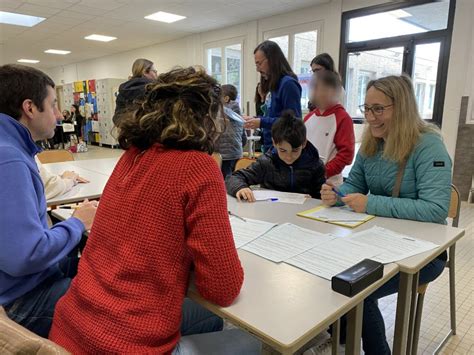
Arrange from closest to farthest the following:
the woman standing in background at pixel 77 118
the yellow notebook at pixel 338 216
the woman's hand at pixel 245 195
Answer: the yellow notebook at pixel 338 216 → the woman's hand at pixel 245 195 → the woman standing in background at pixel 77 118

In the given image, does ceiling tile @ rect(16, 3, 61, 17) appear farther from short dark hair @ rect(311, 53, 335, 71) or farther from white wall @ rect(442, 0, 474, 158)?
white wall @ rect(442, 0, 474, 158)

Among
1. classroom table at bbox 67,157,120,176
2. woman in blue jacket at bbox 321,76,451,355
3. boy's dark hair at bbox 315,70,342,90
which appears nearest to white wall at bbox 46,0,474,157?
classroom table at bbox 67,157,120,176

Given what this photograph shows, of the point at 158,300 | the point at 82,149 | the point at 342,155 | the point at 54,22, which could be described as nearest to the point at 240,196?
the point at 342,155

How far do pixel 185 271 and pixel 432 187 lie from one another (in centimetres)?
102

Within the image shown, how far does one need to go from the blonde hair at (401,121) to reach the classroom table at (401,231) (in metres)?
0.29

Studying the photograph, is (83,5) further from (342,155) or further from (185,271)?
(185,271)

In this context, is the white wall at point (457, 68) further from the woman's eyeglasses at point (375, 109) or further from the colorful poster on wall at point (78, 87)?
the colorful poster on wall at point (78, 87)

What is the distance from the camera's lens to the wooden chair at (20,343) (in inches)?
21.0

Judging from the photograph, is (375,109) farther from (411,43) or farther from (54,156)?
(411,43)

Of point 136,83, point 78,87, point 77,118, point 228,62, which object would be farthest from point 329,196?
point 78,87

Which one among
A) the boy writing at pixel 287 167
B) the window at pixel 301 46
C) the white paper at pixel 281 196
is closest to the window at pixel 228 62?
the window at pixel 301 46

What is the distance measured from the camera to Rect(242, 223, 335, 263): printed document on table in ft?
3.34

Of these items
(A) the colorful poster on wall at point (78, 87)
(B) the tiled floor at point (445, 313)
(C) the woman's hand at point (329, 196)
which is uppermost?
(A) the colorful poster on wall at point (78, 87)

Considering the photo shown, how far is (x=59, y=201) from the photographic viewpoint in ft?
5.72
